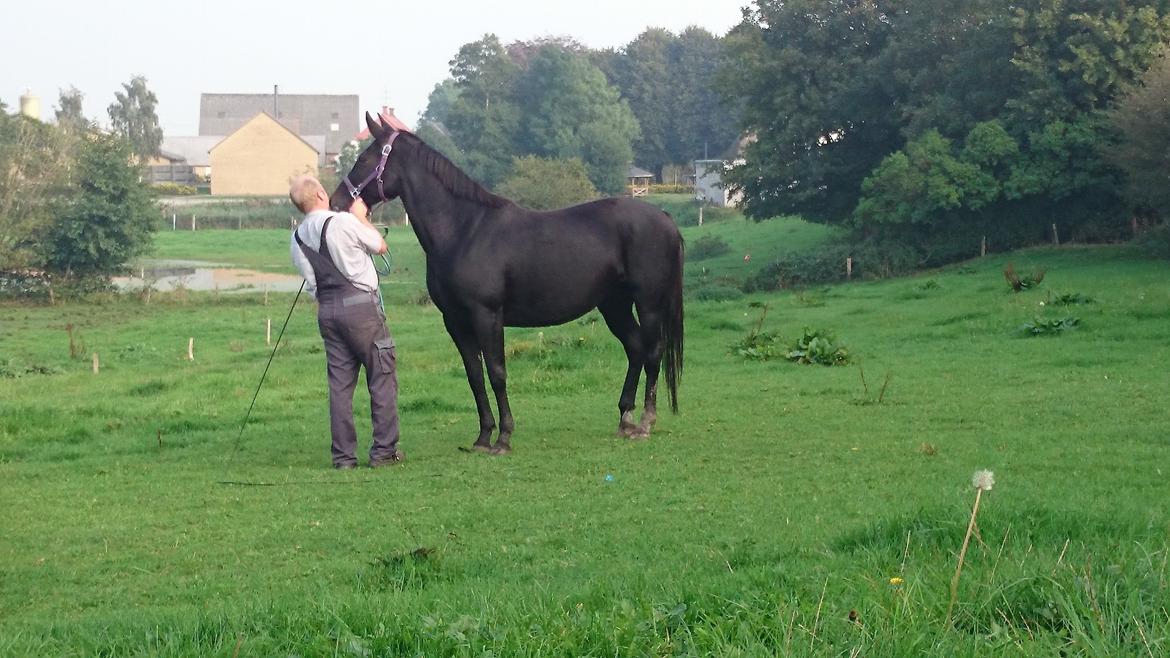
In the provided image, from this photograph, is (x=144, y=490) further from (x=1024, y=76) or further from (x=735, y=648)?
(x=1024, y=76)

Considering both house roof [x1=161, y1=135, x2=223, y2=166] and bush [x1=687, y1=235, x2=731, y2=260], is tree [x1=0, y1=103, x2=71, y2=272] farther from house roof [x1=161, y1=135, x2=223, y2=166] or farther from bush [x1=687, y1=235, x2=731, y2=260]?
house roof [x1=161, y1=135, x2=223, y2=166]

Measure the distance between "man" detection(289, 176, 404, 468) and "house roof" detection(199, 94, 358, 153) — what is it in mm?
119184

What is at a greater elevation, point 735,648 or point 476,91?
point 476,91

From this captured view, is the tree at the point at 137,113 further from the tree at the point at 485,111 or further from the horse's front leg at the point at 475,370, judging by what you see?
the horse's front leg at the point at 475,370

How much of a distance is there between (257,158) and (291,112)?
36952 mm

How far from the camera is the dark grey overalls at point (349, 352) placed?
10.3 metres

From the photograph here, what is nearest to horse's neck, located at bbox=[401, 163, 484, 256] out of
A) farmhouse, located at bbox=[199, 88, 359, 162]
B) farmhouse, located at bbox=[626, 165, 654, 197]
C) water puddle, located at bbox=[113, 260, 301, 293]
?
water puddle, located at bbox=[113, 260, 301, 293]

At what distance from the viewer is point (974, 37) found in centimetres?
3950

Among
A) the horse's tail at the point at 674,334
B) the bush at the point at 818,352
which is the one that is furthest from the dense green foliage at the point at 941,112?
the horse's tail at the point at 674,334

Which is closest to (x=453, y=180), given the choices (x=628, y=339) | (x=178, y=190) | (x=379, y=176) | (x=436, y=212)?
(x=436, y=212)

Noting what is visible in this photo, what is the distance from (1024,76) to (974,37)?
2.67 metres

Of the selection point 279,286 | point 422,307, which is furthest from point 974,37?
point 279,286

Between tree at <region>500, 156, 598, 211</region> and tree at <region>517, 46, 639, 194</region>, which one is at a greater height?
tree at <region>517, 46, 639, 194</region>

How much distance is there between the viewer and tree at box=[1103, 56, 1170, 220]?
3006cm
